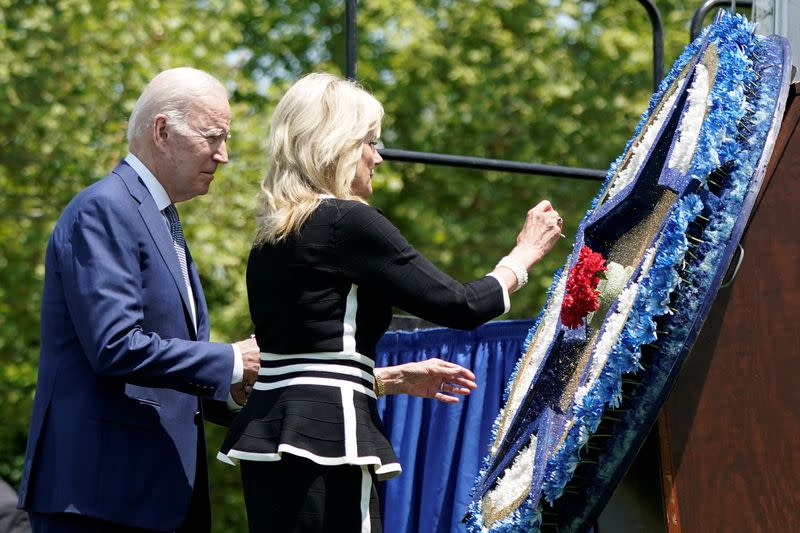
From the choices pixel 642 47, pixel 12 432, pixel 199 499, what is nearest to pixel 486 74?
pixel 642 47

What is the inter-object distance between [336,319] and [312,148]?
13.5 inches

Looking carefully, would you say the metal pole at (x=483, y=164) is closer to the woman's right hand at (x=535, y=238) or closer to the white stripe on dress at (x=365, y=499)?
the woman's right hand at (x=535, y=238)

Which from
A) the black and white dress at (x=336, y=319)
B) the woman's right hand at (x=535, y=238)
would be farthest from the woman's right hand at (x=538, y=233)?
the black and white dress at (x=336, y=319)

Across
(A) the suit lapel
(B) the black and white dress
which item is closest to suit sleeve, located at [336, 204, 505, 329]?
(B) the black and white dress

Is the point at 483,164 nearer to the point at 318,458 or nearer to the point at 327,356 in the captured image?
the point at 327,356

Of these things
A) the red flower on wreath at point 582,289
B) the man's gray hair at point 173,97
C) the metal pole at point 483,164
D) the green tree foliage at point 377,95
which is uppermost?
the green tree foliage at point 377,95

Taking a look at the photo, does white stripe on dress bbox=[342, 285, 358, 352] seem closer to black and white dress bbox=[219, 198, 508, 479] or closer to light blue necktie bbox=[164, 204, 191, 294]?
black and white dress bbox=[219, 198, 508, 479]

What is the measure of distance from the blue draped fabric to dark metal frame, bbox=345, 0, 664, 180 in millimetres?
455

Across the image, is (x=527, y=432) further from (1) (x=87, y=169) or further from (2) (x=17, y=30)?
(2) (x=17, y=30)

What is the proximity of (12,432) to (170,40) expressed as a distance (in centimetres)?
308

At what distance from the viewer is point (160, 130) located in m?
2.74

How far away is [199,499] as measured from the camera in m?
2.72

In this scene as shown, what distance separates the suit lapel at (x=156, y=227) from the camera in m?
2.65

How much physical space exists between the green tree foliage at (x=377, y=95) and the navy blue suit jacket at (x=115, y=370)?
6.36 metres
